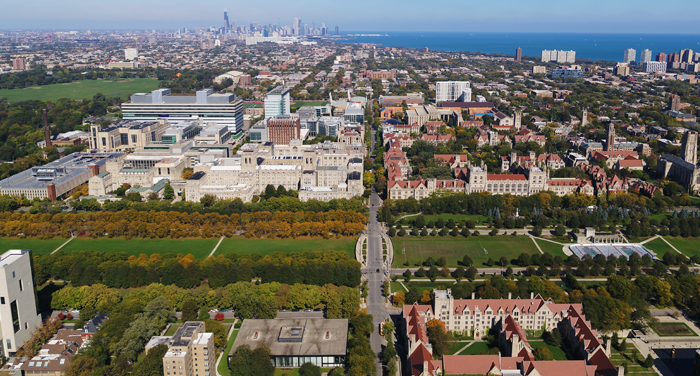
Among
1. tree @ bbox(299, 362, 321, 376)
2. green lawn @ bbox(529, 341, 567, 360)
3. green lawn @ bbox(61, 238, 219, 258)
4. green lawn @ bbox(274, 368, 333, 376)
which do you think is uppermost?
green lawn @ bbox(61, 238, 219, 258)

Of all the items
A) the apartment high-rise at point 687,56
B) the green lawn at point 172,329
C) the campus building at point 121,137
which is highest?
the apartment high-rise at point 687,56

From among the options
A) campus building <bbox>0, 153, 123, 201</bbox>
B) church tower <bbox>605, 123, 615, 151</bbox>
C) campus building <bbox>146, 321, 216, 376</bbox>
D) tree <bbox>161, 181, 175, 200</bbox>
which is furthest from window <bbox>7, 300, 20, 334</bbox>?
church tower <bbox>605, 123, 615, 151</bbox>

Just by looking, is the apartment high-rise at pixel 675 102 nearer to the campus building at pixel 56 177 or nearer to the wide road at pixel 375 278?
the wide road at pixel 375 278

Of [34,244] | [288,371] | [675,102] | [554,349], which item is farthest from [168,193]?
[675,102]

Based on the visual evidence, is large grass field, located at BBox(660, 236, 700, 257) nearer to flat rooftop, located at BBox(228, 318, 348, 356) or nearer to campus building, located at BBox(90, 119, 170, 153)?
flat rooftop, located at BBox(228, 318, 348, 356)

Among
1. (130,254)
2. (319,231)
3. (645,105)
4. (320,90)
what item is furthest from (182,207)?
(645,105)

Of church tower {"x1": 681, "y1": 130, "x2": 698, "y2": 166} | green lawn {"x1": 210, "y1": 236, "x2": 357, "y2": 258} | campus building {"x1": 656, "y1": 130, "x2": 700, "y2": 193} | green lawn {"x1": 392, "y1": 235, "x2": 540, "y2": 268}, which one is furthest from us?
church tower {"x1": 681, "y1": 130, "x2": 698, "y2": 166}

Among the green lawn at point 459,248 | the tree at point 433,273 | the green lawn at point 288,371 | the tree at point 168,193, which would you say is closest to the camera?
the green lawn at point 288,371

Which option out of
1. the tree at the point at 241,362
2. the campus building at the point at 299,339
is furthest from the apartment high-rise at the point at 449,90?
the tree at the point at 241,362

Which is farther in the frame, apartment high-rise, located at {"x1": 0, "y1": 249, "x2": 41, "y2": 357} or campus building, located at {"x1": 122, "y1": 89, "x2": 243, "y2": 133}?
campus building, located at {"x1": 122, "y1": 89, "x2": 243, "y2": 133}
